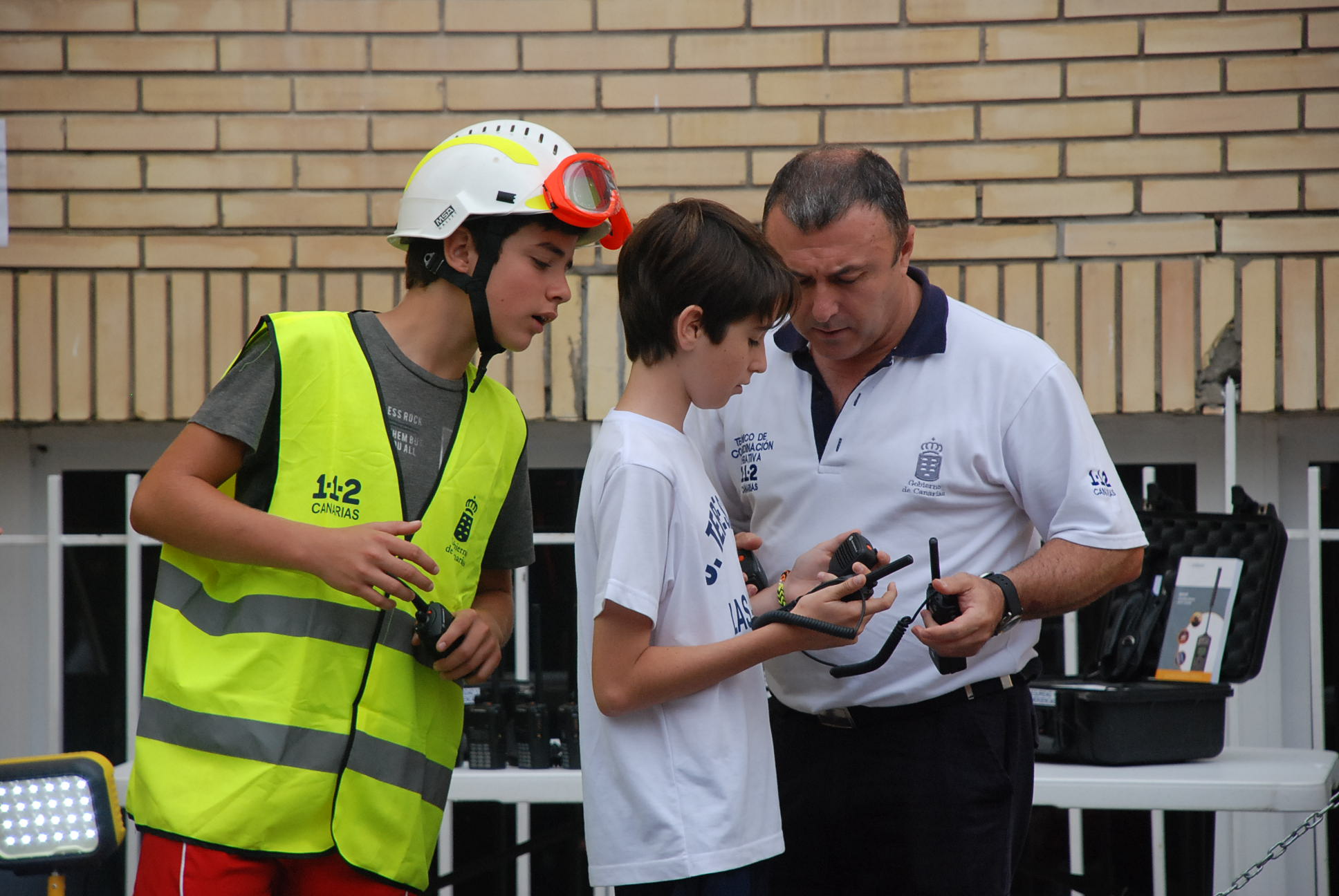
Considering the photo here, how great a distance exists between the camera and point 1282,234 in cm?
333

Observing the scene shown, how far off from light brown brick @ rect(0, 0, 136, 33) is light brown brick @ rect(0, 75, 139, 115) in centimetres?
13

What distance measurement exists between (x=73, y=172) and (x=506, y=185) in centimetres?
203

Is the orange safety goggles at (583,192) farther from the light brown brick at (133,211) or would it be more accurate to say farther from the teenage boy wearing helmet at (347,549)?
the light brown brick at (133,211)

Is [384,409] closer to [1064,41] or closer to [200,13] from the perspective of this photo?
[200,13]

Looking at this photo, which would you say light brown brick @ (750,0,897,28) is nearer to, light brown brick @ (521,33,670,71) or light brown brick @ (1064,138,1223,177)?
light brown brick @ (521,33,670,71)

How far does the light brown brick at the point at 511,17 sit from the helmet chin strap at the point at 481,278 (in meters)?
1.64

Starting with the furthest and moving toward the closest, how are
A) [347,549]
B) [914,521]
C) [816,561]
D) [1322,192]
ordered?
[1322,192], [914,521], [816,561], [347,549]

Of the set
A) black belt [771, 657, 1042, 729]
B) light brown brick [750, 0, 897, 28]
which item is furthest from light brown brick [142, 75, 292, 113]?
black belt [771, 657, 1042, 729]

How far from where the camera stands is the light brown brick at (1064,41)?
11.1 feet

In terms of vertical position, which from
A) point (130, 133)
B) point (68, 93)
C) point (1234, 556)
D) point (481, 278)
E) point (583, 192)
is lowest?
point (1234, 556)

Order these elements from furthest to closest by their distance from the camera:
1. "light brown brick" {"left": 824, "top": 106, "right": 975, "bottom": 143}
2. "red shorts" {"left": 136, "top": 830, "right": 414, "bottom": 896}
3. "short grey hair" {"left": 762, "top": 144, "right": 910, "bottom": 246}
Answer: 1. "light brown brick" {"left": 824, "top": 106, "right": 975, "bottom": 143}
2. "short grey hair" {"left": 762, "top": 144, "right": 910, "bottom": 246}
3. "red shorts" {"left": 136, "top": 830, "right": 414, "bottom": 896}

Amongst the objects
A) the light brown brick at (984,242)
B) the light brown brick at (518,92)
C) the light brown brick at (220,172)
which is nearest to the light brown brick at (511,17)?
the light brown brick at (518,92)

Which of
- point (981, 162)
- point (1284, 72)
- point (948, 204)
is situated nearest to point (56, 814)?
point (948, 204)

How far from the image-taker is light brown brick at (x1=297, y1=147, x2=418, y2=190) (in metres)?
3.45
